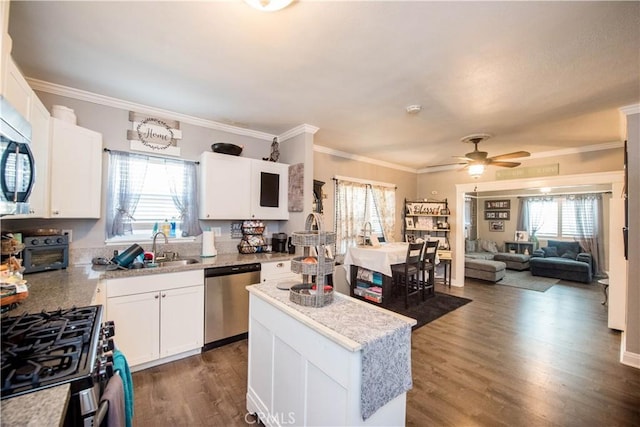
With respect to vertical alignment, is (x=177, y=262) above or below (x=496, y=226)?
below

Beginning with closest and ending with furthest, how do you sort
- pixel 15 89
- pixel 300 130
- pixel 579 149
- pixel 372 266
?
pixel 15 89
pixel 300 130
pixel 579 149
pixel 372 266

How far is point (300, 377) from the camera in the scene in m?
1.40

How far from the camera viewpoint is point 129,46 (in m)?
1.85

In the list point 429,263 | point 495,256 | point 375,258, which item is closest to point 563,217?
point 495,256

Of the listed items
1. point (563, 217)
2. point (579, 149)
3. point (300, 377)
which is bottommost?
point (300, 377)

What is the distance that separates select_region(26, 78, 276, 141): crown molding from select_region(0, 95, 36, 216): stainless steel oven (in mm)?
2007

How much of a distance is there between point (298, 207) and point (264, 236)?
672 millimetres

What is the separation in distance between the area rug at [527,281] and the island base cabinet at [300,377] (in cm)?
580

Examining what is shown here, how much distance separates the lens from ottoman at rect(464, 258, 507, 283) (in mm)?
5871

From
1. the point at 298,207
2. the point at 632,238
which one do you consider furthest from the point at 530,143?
the point at 298,207

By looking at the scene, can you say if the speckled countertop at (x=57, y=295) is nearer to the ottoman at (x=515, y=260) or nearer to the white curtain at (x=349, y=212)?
the white curtain at (x=349, y=212)

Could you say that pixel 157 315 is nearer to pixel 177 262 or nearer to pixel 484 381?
pixel 177 262

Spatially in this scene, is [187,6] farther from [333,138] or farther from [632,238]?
[632,238]

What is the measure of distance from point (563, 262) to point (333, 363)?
768cm
